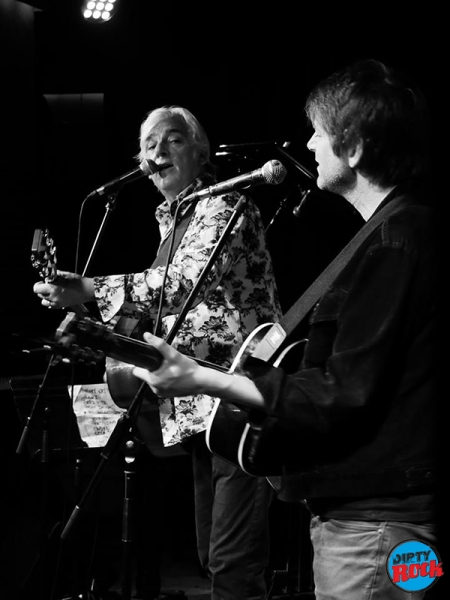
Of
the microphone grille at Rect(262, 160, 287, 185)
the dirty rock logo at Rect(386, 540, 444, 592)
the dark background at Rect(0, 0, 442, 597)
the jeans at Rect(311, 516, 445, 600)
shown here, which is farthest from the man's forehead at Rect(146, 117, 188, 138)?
the dirty rock logo at Rect(386, 540, 444, 592)

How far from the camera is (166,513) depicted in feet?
13.9

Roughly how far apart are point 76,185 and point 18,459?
8.69ft

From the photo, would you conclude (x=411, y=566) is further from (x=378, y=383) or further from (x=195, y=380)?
(x=195, y=380)

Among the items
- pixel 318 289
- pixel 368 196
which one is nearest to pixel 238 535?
pixel 318 289

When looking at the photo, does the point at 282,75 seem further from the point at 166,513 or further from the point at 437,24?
the point at 166,513

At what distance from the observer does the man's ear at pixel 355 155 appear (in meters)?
1.52

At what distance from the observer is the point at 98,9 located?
4012 millimetres

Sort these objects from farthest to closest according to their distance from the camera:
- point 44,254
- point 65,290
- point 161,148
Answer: point 161,148 → point 65,290 → point 44,254

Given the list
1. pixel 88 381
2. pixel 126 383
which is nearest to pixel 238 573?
pixel 126 383

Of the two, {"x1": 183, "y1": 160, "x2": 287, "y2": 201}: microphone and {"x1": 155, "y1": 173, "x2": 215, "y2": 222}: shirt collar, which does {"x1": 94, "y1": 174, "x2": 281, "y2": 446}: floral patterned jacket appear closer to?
{"x1": 155, "y1": 173, "x2": 215, "y2": 222}: shirt collar

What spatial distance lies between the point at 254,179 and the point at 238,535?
1064mm

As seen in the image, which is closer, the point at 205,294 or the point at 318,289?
the point at 318,289

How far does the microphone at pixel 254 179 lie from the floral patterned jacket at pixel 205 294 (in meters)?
0.21

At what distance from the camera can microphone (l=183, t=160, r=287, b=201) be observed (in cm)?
196
